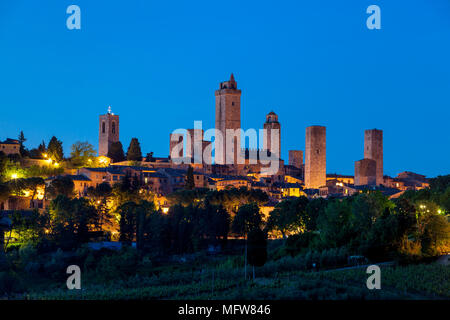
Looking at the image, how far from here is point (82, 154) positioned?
195ft

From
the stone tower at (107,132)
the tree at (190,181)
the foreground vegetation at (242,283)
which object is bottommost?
the foreground vegetation at (242,283)

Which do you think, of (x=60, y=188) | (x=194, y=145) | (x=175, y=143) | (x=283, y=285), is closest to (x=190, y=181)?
(x=60, y=188)

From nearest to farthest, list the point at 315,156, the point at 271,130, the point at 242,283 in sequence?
→ the point at 242,283, the point at 315,156, the point at 271,130

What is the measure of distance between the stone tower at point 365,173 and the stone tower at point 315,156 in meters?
3.33

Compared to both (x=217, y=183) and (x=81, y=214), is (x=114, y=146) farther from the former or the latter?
(x=81, y=214)

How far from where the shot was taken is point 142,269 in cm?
3319

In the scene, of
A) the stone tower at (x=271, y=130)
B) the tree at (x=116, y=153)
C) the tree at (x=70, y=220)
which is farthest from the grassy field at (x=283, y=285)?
the stone tower at (x=271, y=130)

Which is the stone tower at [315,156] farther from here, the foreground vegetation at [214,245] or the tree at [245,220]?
the tree at [245,220]

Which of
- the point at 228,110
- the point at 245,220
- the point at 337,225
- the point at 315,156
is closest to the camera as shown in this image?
the point at 337,225

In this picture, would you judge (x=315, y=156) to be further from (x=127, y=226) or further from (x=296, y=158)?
(x=127, y=226)

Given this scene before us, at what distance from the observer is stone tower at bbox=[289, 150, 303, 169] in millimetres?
71988

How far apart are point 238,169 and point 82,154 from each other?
51.7 feet

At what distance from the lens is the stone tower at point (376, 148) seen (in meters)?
58.7

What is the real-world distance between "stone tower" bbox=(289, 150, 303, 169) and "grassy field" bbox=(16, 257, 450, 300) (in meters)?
43.3
